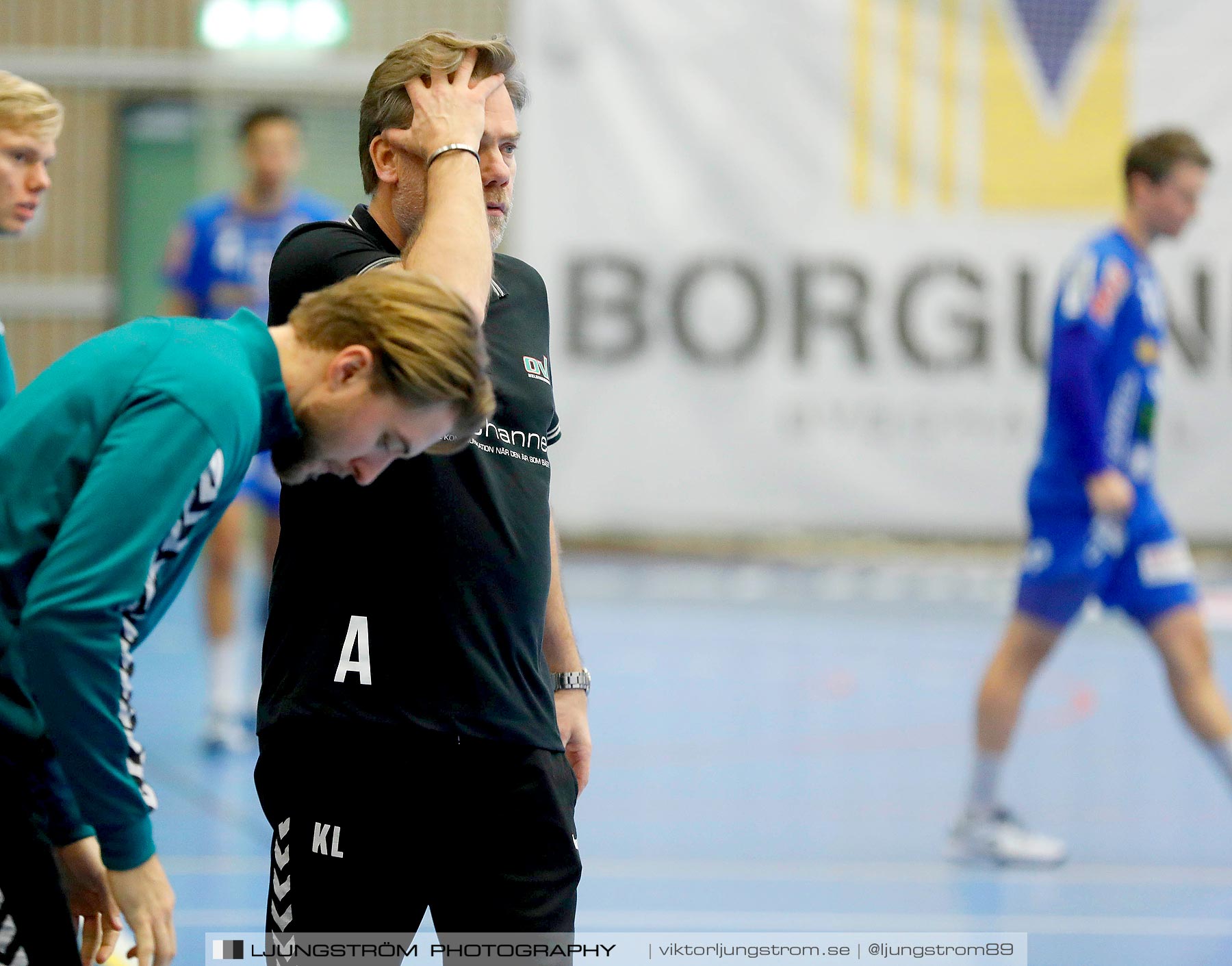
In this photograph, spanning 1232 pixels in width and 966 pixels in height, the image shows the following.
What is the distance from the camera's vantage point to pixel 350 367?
172 centimetres

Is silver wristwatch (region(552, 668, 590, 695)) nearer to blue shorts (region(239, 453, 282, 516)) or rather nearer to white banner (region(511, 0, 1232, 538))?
blue shorts (region(239, 453, 282, 516))

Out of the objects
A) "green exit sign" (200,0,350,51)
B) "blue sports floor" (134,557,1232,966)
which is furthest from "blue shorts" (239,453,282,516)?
"green exit sign" (200,0,350,51)

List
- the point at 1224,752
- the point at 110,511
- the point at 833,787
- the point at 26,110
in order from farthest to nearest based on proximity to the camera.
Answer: the point at 833,787, the point at 1224,752, the point at 26,110, the point at 110,511

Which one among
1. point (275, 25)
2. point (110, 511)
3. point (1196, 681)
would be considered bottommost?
point (1196, 681)

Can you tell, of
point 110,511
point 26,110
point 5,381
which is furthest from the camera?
point 26,110

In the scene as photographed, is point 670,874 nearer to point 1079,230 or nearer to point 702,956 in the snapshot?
point 702,956

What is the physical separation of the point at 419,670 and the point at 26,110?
141cm

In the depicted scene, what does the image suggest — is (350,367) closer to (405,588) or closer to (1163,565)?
(405,588)

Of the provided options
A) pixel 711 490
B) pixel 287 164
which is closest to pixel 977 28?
pixel 711 490

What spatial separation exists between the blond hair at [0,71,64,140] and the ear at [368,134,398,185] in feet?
2.97

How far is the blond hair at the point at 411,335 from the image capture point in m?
1.68

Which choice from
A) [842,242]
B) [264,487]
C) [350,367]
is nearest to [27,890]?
[350,367]

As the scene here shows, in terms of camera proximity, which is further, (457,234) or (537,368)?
(537,368)

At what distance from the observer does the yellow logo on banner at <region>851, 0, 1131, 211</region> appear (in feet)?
34.0
